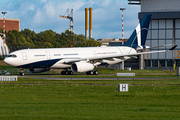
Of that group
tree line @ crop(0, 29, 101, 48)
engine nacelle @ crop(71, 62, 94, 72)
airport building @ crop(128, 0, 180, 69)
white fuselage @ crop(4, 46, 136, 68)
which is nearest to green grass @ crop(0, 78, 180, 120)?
engine nacelle @ crop(71, 62, 94, 72)

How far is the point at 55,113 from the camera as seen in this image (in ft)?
50.3

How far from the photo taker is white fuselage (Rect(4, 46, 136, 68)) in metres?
47.7

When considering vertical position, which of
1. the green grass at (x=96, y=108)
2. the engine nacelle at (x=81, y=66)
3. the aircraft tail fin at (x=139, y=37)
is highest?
the aircraft tail fin at (x=139, y=37)

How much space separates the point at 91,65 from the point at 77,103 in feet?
102

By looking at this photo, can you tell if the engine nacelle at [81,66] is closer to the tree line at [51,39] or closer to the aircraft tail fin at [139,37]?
the aircraft tail fin at [139,37]

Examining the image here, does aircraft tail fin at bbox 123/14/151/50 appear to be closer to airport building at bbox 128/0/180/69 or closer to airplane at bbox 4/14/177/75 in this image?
airplane at bbox 4/14/177/75

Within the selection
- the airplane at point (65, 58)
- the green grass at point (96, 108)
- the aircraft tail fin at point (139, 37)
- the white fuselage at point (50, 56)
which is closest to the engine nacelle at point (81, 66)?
the airplane at point (65, 58)

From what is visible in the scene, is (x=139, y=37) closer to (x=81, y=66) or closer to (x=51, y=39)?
(x=81, y=66)

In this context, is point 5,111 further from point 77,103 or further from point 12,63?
point 12,63

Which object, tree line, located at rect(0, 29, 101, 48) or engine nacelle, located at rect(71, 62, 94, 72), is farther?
Answer: tree line, located at rect(0, 29, 101, 48)

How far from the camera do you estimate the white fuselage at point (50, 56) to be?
156 ft

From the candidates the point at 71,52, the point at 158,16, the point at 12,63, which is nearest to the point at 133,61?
the point at 158,16

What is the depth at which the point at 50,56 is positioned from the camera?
49219 mm

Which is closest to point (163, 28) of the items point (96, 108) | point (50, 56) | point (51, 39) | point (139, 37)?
point (139, 37)
